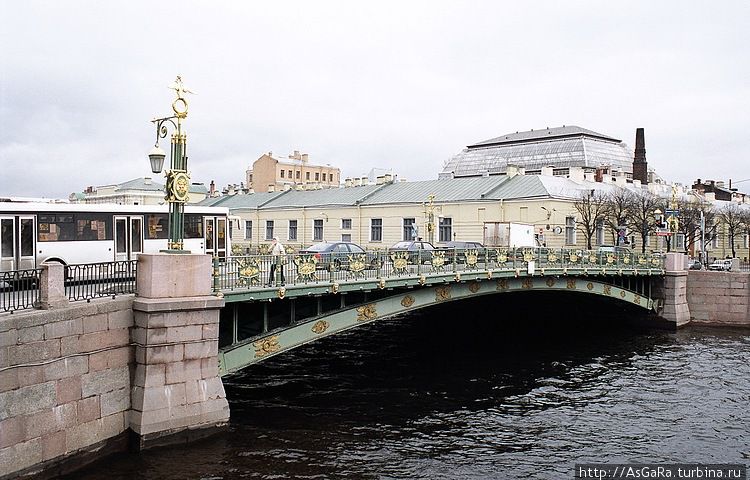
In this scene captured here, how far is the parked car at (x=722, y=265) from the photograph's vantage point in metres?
45.9

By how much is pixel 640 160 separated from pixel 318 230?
108 feet

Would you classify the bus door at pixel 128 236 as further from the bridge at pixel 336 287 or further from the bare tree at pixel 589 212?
the bare tree at pixel 589 212

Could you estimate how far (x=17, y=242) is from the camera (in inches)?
711

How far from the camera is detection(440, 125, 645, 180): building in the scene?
71938 millimetres

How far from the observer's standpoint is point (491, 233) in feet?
117

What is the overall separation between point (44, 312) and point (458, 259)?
43.9 ft

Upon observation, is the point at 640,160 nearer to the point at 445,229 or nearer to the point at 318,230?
the point at 445,229

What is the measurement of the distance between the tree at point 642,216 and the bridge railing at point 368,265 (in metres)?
19.0

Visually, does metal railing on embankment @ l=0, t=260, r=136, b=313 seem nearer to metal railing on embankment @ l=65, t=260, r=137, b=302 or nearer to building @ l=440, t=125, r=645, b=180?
metal railing on embankment @ l=65, t=260, r=137, b=302

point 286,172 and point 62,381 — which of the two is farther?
point 286,172

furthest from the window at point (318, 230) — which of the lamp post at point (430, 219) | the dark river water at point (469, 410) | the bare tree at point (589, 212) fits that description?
the dark river water at point (469, 410)

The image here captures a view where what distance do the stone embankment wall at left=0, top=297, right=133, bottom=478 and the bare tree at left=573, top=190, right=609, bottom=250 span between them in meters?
34.2

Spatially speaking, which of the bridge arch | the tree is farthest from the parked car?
the bridge arch

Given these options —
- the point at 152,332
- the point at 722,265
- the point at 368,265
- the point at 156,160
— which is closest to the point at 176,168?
the point at 156,160
